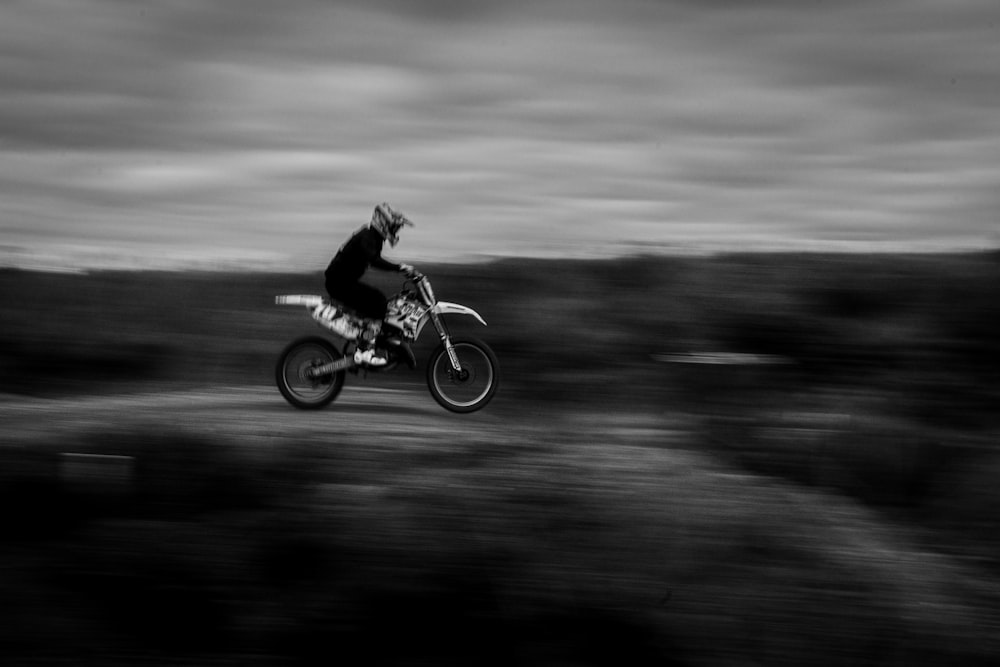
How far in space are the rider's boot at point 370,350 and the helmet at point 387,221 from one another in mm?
956

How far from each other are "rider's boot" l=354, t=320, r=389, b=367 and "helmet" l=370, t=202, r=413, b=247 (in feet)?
3.14

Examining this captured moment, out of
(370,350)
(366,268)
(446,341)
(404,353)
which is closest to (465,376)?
(446,341)

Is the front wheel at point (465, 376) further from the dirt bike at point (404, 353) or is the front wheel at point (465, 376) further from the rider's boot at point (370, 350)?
the rider's boot at point (370, 350)

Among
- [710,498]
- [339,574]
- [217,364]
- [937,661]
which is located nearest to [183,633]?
[339,574]

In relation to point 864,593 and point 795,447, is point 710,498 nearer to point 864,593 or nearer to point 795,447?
point 864,593

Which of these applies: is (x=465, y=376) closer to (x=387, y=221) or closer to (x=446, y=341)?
(x=446, y=341)

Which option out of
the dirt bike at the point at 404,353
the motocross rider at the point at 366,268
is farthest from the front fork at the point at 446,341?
the motocross rider at the point at 366,268

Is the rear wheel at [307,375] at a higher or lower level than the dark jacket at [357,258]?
lower

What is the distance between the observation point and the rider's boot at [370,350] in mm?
9664

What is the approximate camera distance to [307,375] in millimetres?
9938

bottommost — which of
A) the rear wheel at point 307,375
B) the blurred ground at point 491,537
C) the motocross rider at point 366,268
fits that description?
the blurred ground at point 491,537

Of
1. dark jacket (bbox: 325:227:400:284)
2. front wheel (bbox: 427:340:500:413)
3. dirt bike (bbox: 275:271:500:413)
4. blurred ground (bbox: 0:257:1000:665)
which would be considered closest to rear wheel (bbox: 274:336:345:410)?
dirt bike (bbox: 275:271:500:413)

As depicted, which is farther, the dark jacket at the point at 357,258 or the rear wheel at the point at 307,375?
the rear wheel at the point at 307,375

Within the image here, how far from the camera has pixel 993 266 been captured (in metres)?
13.4
